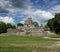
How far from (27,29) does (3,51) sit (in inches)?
3618

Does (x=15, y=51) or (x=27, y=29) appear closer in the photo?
(x=15, y=51)

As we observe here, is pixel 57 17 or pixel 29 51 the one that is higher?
pixel 57 17

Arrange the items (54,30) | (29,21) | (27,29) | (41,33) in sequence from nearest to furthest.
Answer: (41,33)
(27,29)
(29,21)
(54,30)

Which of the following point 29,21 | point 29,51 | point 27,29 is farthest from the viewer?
point 29,21

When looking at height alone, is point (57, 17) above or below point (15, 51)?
above

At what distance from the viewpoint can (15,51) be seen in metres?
24.7

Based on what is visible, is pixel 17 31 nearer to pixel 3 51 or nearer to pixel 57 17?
pixel 57 17

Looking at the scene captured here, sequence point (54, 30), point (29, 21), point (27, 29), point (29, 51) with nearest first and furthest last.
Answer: point (29, 51)
point (27, 29)
point (29, 21)
point (54, 30)

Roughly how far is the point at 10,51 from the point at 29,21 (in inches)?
4297

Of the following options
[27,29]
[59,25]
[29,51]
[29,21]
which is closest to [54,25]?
[59,25]

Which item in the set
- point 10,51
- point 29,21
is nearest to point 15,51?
point 10,51

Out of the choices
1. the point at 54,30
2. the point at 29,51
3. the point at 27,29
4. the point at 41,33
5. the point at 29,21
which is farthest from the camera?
the point at 54,30

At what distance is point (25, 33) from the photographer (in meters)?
114

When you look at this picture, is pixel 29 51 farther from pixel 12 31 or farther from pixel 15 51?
pixel 12 31
